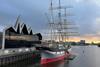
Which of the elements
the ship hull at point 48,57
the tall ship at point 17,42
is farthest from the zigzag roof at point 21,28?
the ship hull at point 48,57

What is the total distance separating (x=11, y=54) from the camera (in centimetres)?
4047

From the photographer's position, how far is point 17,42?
2923 inches

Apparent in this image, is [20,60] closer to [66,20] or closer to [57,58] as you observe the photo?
[57,58]

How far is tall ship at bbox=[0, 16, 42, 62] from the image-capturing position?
44.0m

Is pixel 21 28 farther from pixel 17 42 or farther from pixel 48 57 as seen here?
pixel 48 57

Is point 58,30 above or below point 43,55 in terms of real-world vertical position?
above

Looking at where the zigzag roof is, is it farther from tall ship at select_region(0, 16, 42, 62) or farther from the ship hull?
the ship hull

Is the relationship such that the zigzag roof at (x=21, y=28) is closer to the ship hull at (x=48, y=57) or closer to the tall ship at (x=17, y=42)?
the tall ship at (x=17, y=42)

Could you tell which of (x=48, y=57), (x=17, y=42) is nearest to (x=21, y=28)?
(x=17, y=42)

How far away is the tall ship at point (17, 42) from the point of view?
44.0 meters

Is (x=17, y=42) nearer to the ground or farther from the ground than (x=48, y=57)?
farther from the ground

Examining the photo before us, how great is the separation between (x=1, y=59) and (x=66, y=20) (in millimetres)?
81686

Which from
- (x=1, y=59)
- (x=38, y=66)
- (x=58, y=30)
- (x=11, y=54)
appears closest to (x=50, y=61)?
(x=38, y=66)

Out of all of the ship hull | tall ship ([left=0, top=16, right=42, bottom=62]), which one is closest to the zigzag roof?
tall ship ([left=0, top=16, right=42, bottom=62])
